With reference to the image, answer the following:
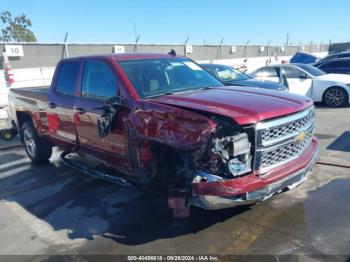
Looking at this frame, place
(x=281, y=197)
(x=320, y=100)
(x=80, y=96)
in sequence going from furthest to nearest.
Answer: (x=320, y=100)
(x=80, y=96)
(x=281, y=197)

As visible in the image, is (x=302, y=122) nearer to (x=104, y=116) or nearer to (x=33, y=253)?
(x=104, y=116)

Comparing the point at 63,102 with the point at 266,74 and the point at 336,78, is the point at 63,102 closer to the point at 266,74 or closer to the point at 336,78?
the point at 266,74

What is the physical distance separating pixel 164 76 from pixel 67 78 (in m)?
1.84

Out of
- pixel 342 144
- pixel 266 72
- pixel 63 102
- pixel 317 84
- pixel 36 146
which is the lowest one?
pixel 342 144

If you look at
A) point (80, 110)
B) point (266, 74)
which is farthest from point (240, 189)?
point (266, 74)

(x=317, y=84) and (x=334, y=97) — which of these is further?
(x=317, y=84)

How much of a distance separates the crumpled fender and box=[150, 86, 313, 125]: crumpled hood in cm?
13

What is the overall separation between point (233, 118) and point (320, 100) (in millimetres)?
9455

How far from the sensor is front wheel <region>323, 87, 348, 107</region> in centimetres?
1109

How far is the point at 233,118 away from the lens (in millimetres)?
3236

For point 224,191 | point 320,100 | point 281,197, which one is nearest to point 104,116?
point 224,191

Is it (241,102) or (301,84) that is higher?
(241,102)

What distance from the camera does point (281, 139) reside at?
358cm

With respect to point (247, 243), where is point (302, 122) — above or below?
above
